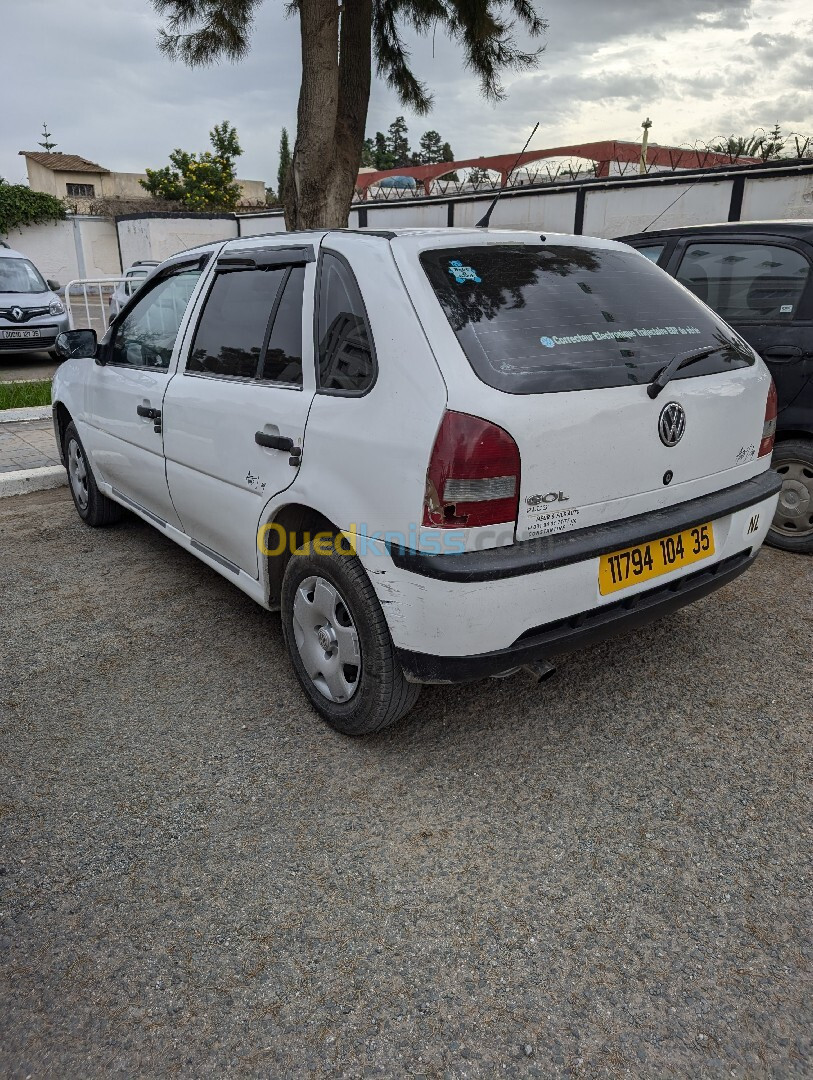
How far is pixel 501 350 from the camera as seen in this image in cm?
238

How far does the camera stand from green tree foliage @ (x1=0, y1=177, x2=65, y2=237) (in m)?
26.1

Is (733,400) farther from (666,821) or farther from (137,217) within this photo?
(137,217)

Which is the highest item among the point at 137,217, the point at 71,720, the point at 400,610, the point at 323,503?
the point at 137,217

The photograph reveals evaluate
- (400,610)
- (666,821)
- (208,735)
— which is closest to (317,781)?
(208,735)

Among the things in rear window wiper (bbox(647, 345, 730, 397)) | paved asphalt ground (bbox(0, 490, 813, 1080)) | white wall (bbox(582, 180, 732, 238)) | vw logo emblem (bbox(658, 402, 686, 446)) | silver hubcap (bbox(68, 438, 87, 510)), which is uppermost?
white wall (bbox(582, 180, 732, 238))

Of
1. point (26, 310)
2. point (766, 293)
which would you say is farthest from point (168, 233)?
point (766, 293)

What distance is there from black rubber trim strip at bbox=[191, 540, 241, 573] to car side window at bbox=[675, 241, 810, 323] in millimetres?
3113

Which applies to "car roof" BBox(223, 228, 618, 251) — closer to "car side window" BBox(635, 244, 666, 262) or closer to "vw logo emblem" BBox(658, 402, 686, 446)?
"vw logo emblem" BBox(658, 402, 686, 446)

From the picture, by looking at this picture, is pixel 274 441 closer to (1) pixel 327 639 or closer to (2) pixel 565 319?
(1) pixel 327 639

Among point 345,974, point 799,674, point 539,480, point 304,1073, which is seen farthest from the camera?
point 799,674

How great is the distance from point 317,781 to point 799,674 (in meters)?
2.03

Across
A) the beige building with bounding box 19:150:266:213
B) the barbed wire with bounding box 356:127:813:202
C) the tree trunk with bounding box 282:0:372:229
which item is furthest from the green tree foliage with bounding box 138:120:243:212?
the tree trunk with bounding box 282:0:372:229

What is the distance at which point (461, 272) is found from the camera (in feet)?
8.36

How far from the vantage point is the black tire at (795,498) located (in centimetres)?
432
